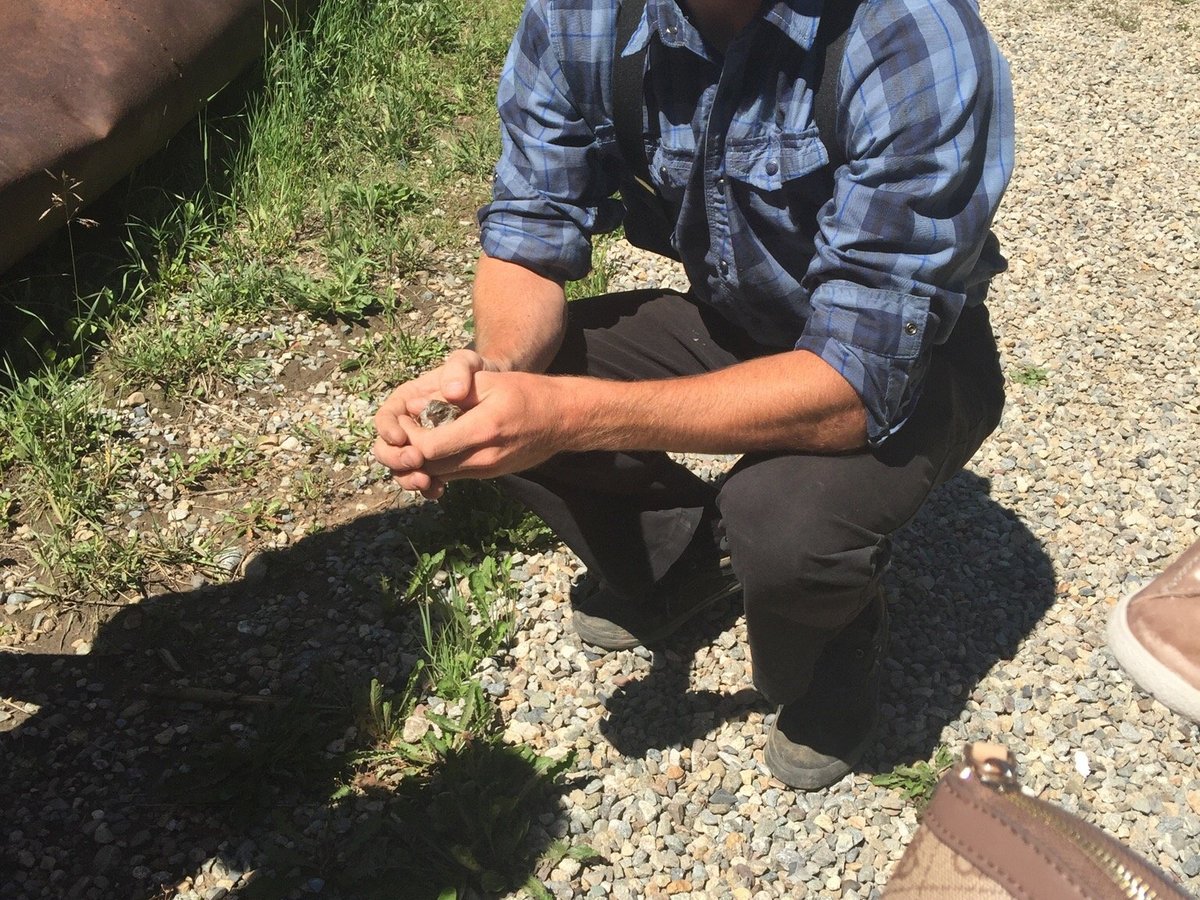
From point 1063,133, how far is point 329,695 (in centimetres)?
486

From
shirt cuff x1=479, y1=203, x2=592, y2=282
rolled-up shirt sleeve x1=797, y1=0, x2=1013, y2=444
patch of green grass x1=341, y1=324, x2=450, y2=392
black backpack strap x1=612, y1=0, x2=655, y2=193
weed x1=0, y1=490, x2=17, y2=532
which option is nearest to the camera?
rolled-up shirt sleeve x1=797, y1=0, x2=1013, y2=444

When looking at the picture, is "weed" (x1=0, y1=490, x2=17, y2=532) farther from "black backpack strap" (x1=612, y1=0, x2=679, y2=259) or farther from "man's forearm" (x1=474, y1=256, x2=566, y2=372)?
"black backpack strap" (x1=612, y1=0, x2=679, y2=259)

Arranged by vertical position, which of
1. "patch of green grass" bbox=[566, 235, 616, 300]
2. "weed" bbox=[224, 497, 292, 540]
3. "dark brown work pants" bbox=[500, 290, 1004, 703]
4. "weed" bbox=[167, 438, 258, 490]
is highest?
"dark brown work pants" bbox=[500, 290, 1004, 703]

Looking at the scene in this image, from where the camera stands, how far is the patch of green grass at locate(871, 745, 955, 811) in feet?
9.05

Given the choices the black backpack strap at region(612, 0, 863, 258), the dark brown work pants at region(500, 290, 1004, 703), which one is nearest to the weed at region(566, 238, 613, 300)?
the dark brown work pants at region(500, 290, 1004, 703)

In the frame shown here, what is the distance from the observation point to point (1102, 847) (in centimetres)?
103

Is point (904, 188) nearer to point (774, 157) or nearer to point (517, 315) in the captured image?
point (774, 157)

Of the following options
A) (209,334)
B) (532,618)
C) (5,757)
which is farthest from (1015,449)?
(5,757)

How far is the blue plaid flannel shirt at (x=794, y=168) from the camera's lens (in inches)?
84.6

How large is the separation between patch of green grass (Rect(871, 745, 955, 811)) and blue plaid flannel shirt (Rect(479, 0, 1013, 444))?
0.97 metres

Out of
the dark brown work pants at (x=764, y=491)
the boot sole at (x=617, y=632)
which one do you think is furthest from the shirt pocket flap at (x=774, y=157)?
the boot sole at (x=617, y=632)

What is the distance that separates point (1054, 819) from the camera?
1062mm

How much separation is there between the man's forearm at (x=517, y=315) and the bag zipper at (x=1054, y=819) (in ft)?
5.34

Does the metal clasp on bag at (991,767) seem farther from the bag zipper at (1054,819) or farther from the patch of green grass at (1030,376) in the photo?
the patch of green grass at (1030,376)
